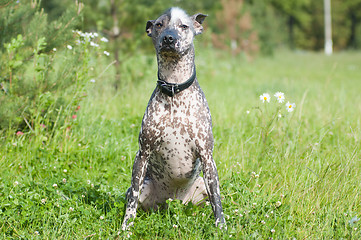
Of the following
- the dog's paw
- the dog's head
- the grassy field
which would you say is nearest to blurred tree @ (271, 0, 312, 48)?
the grassy field

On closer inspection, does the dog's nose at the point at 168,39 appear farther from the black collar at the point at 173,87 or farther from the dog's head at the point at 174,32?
the black collar at the point at 173,87

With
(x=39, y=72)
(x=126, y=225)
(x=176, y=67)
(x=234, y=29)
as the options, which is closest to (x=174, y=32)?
(x=176, y=67)

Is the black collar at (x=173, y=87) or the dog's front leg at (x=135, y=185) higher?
the black collar at (x=173, y=87)

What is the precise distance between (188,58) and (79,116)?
2.47m

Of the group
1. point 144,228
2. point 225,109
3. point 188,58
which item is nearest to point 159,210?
point 144,228

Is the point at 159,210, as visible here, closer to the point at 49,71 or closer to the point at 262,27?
the point at 49,71

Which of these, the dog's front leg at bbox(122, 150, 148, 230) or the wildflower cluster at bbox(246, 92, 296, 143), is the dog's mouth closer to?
the dog's front leg at bbox(122, 150, 148, 230)

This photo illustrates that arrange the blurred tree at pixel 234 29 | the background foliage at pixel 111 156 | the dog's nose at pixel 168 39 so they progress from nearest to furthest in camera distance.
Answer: the dog's nose at pixel 168 39 < the background foliage at pixel 111 156 < the blurred tree at pixel 234 29

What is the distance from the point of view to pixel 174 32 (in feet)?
7.81

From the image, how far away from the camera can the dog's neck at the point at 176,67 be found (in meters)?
2.49

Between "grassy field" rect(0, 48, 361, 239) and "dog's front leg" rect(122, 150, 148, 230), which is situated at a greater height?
"dog's front leg" rect(122, 150, 148, 230)

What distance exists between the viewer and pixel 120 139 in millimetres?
4422

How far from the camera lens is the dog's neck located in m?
2.49

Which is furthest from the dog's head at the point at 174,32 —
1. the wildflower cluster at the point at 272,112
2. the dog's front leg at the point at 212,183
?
the wildflower cluster at the point at 272,112
